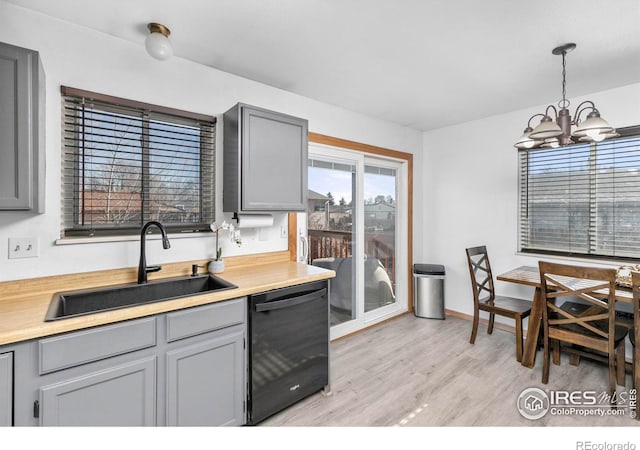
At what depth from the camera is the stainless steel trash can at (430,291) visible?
3.91 metres

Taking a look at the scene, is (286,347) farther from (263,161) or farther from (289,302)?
(263,161)

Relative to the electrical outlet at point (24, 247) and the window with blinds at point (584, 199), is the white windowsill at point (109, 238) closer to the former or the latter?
the electrical outlet at point (24, 247)

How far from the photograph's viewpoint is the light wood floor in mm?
2096

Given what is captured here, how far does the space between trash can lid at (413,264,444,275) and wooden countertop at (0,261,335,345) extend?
1982mm

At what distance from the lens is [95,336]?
144 cm

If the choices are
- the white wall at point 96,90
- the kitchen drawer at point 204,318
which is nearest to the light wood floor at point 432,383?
the kitchen drawer at point 204,318

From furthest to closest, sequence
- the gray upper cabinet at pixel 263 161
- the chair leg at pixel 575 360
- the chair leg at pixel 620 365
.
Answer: the chair leg at pixel 575 360
the chair leg at pixel 620 365
the gray upper cabinet at pixel 263 161

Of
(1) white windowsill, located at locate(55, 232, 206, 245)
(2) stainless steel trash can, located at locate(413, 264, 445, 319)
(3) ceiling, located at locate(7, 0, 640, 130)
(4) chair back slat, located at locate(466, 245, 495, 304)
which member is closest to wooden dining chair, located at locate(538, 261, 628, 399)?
(4) chair back slat, located at locate(466, 245, 495, 304)

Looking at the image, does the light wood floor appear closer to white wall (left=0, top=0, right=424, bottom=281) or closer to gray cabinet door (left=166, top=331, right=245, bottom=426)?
gray cabinet door (left=166, top=331, right=245, bottom=426)

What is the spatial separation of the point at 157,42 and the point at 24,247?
55.4 inches

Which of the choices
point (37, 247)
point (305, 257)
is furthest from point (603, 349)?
point (37, 247)

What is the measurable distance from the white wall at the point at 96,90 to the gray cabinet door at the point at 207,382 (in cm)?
81

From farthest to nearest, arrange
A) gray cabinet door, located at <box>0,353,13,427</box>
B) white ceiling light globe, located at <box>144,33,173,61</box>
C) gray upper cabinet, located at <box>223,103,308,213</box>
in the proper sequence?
gray upper cabinet, located at <box>223,103,308,213</box>, white ceiling light globe, located at <box>144,33,173,61</box>, gray cabinet door, located at <box>0,353,13,427</box>

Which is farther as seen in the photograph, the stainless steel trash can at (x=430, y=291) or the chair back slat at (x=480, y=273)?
the stainless steel trash can at (x=430, y=291)
